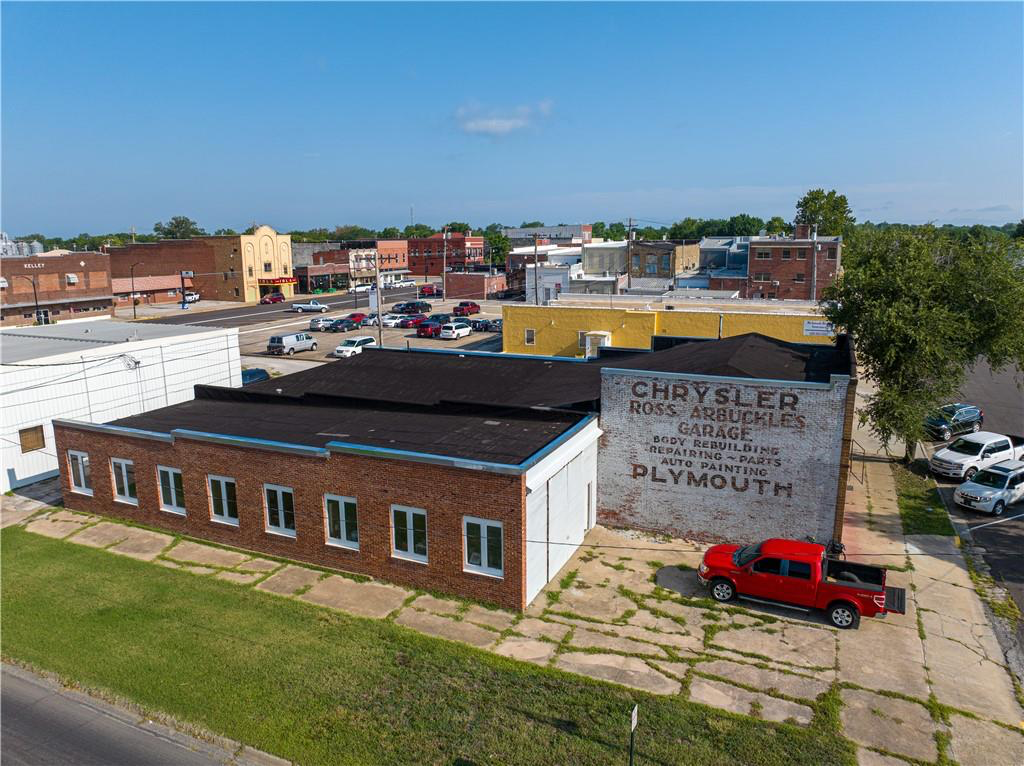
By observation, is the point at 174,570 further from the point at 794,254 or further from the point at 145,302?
the point at 145,302

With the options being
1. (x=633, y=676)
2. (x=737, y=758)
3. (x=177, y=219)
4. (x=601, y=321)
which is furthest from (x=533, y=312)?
(x=177, y=219)

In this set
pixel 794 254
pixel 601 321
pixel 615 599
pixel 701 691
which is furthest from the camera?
pixel 794 254

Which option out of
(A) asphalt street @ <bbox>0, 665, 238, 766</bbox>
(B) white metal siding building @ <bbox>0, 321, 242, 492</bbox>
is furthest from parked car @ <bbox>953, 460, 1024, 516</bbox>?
(B) white metal siding building @ <bbox>0, 321, 242, 492</bbox>

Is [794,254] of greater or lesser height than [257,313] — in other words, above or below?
above

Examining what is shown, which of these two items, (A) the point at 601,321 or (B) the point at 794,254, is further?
(B) the point at 794,254

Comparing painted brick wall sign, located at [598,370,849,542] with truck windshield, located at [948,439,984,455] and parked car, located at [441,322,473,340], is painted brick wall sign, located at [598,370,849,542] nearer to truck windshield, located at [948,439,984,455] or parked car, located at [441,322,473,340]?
truck windshield, located at [948,439,984,455]

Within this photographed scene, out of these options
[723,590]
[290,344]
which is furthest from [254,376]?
[723,590]

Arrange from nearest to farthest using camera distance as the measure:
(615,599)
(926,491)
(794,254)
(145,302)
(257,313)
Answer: (615,599), (926,491), (794,254), (257,313), (145,302)
